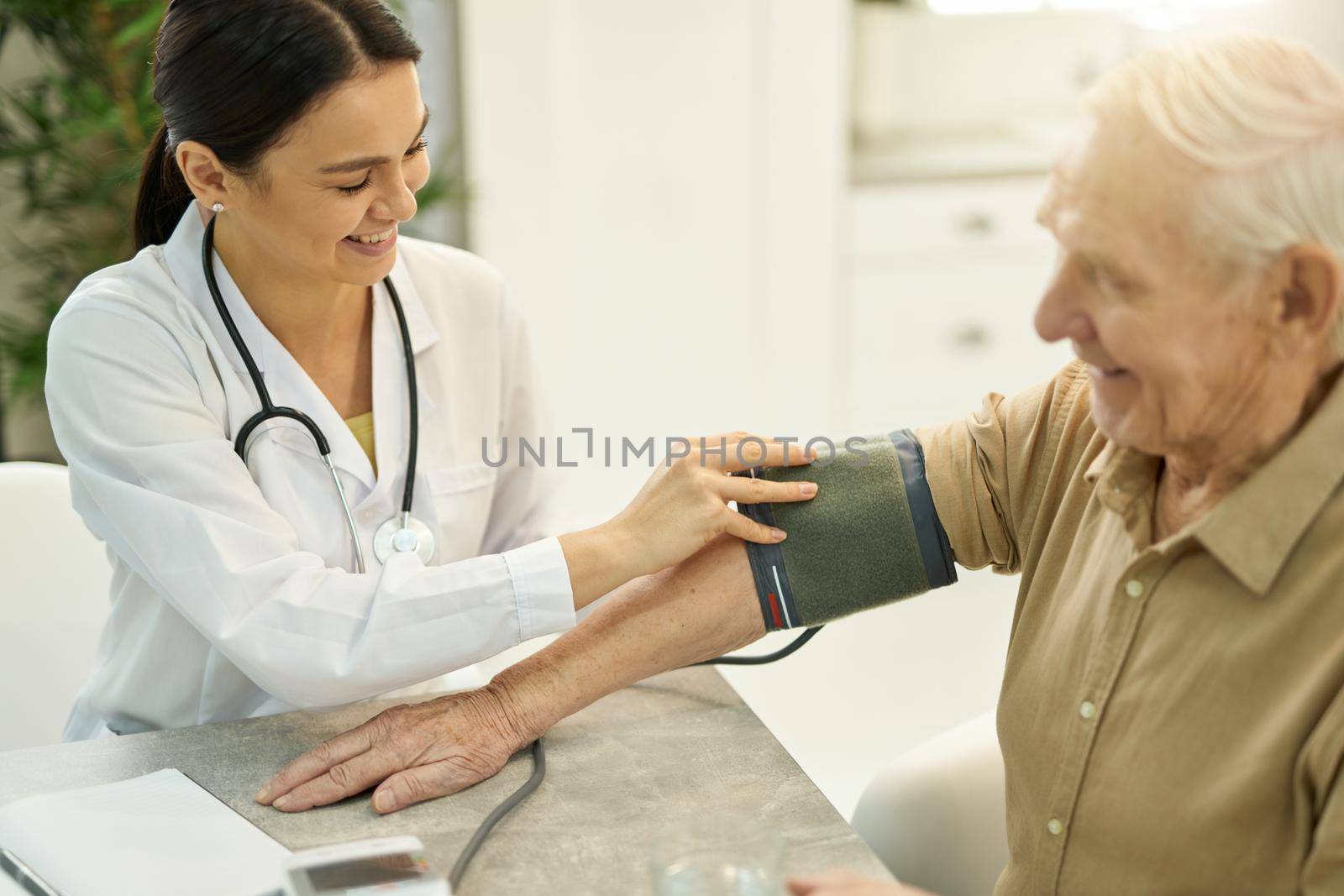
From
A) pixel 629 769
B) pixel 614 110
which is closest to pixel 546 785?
pixel 629 769

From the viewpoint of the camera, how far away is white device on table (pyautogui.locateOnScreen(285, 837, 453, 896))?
3.04ft

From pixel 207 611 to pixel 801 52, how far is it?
2543mm

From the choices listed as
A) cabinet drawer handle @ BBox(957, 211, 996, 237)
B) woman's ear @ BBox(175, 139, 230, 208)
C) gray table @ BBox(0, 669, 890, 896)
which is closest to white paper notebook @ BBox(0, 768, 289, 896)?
gray table @ BBox(0, 669, 890, 896)

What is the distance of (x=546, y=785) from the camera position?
3.85 feet

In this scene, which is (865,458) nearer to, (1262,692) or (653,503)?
(653,503)

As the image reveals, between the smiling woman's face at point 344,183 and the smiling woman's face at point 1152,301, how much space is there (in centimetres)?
69

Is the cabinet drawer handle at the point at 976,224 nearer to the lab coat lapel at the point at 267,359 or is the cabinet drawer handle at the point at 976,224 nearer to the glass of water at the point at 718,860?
the lab coat lapel at the point at 267,359

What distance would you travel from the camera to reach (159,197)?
1.56 metres

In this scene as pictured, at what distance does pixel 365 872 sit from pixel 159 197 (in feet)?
3.09

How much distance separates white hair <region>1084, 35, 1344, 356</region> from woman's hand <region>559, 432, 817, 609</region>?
519 mm

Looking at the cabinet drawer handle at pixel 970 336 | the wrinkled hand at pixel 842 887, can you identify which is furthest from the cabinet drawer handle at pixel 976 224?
the wrinkled hand at pixel 842 887

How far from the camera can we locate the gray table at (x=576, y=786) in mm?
1051

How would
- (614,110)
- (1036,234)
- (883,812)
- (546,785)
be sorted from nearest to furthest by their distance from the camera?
(546,785)
(883,812)
(614,110)
(1036,234)

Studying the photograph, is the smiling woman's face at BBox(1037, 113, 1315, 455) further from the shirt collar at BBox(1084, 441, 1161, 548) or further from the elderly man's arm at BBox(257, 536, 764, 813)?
the elderly man's arm at BBox(257, 536, 764, 813)
